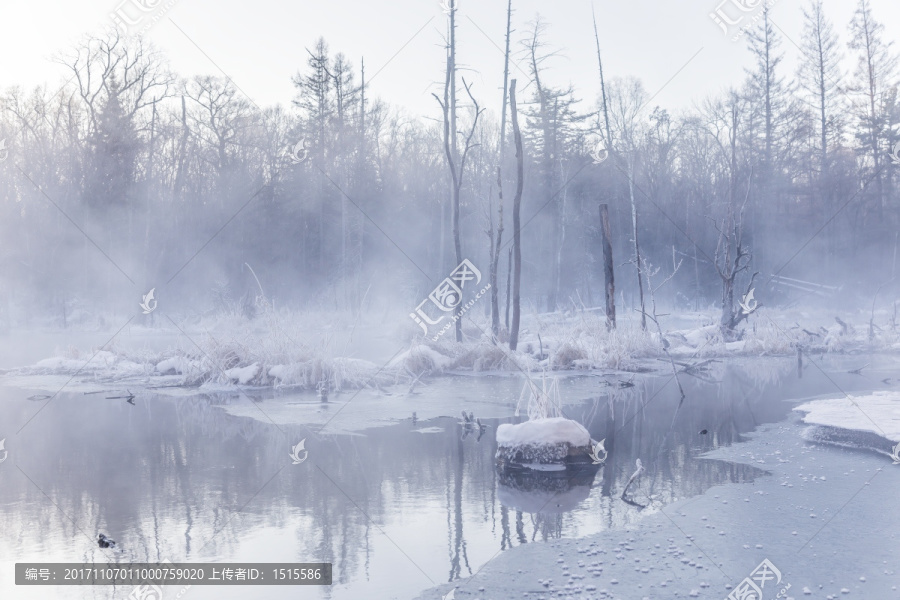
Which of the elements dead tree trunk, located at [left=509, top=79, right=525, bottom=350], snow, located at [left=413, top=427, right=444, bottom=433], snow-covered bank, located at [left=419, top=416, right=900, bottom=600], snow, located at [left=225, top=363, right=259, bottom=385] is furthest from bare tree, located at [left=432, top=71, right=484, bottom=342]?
snow-covered bank, located at [left=419, top=416, right=900, bottom=600]

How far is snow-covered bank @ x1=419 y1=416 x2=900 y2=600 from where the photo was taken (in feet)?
14.1

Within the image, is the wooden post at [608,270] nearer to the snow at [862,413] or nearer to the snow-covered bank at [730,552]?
the snow at [862,413]

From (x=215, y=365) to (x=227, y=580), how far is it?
10.0 meters

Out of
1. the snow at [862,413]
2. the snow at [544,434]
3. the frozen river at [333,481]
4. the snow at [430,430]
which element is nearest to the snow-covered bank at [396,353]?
the frozen river at [333,481]

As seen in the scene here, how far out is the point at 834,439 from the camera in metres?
8.34

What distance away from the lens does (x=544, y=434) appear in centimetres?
741

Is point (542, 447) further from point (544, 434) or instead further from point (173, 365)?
point (173, 365)

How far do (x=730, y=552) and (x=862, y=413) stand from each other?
5729mm

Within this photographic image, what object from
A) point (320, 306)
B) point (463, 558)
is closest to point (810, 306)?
point (320, 306)

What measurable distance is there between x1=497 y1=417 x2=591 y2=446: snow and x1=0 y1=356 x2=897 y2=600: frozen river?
0.34 metres

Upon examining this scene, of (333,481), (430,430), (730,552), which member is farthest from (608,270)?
(730,552)

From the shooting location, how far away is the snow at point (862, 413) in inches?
339

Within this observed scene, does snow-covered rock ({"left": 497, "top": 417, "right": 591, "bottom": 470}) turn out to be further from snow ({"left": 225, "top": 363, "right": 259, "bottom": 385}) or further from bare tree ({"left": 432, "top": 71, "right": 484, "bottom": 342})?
bare tree ({"left": 432, "top": 71, "right": 484, "bottom": 342})

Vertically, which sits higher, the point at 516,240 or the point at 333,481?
the point at 516,240
